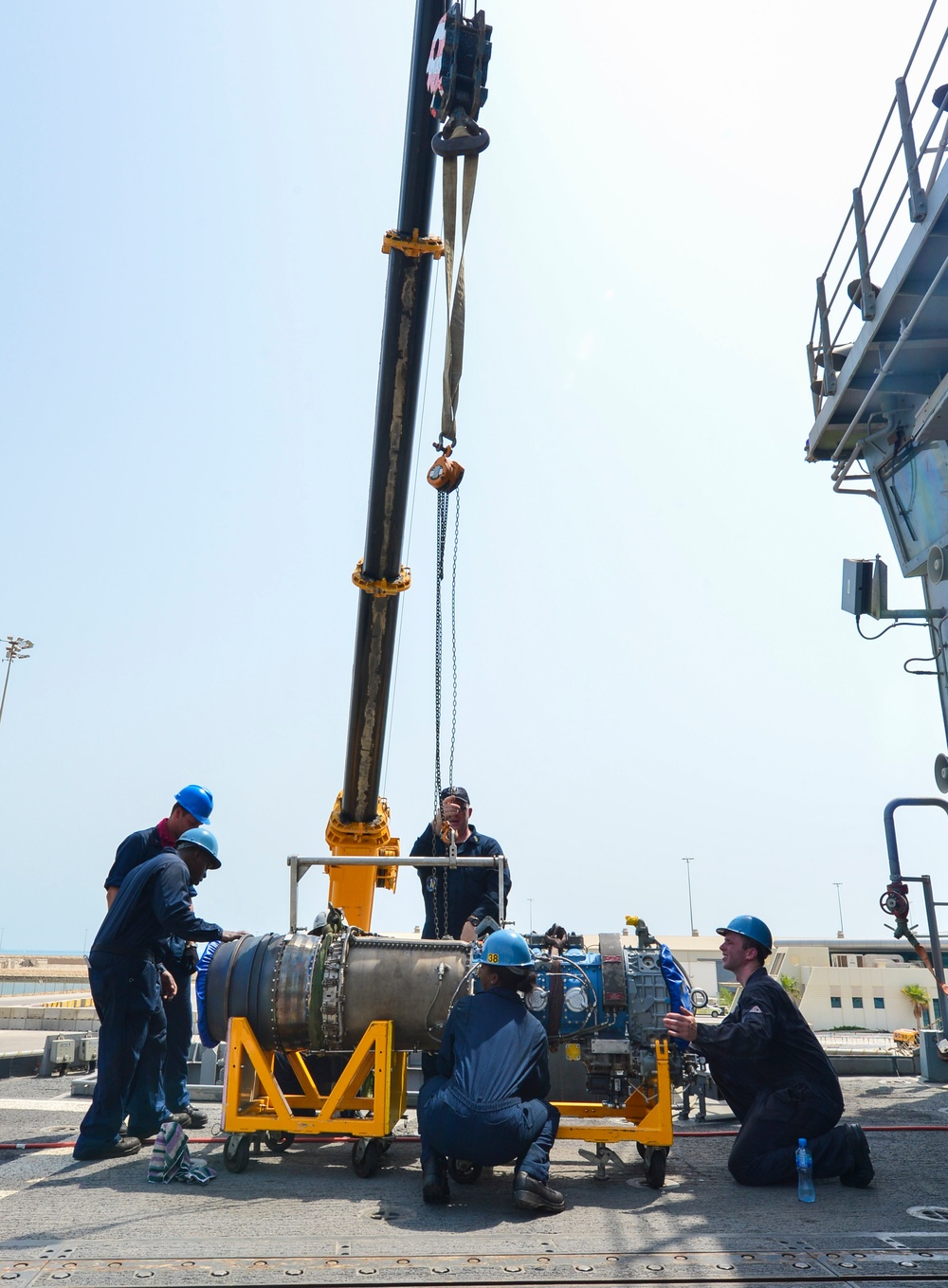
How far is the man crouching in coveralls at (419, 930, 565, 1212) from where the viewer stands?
411 centimetres

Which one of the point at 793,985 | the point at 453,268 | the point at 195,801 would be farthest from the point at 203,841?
the point at 793,985

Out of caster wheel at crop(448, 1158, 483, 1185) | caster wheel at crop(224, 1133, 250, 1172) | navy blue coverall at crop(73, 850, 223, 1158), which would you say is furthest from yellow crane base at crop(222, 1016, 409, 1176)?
navy blue coverall at crop(73, 850, 223, 1158)

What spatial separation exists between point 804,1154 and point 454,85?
7374 millimetres

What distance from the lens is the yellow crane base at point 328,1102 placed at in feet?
15.8

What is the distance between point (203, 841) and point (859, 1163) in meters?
3.88

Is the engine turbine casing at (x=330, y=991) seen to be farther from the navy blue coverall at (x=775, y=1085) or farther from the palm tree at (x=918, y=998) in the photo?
the palm tree at (x=918, y=998)

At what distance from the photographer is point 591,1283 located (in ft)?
10.0

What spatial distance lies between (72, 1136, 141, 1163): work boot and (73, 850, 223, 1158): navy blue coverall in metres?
0.04

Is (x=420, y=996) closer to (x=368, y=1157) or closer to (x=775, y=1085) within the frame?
(x=368, y=1157)

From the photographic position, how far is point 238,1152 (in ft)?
15.9

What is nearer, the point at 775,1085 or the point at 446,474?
the point at 775,1085

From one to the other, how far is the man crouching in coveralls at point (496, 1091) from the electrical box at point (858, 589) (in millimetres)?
5356

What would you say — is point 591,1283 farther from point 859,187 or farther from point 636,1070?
point 859,187

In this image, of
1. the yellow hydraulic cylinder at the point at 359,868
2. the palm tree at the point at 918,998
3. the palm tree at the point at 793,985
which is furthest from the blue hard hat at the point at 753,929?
the palm tree at the point at 793,985
